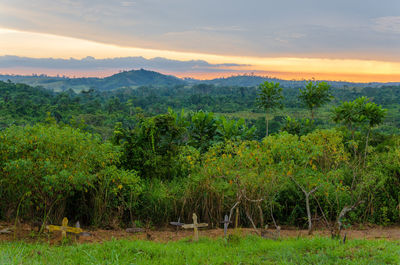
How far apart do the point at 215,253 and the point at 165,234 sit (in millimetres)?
1838

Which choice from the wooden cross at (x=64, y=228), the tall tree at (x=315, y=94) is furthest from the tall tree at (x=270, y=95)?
the wooden cross at (x=64, y=228)

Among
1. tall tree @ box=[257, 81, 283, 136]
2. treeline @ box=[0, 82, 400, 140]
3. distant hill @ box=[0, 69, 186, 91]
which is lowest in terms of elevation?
treeline @ box=[0, 82, 400, 140]

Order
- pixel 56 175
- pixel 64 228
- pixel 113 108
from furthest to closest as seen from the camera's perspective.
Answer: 1. pixel 113 108
2. pixel 64 228
3. pixel 56 175

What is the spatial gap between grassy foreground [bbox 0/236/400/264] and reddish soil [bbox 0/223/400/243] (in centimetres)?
52

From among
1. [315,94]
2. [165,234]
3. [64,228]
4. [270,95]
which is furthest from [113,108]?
[64,228]

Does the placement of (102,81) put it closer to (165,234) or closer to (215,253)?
(165,234)

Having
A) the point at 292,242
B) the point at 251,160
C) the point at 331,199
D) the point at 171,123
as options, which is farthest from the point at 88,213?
the point at 331,199

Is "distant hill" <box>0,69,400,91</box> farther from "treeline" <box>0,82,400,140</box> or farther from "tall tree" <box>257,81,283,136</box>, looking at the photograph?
"tall tree" <box>257,81,283,136</box>

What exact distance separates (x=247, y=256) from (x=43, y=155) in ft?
11.2

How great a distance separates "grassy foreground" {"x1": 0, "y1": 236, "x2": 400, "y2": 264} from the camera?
4.17 metres

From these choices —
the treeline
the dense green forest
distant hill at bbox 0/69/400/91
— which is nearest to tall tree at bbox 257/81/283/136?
the treeline

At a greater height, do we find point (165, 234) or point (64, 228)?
point (64, 228)

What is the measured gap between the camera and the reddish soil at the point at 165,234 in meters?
5.47

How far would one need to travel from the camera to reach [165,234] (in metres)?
6.17
